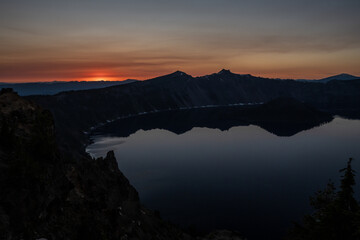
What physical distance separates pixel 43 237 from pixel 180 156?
4468 inches

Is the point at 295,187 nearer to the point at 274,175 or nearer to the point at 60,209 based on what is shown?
the point at 274,175

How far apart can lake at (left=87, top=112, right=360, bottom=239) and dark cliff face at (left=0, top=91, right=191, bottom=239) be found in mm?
29722

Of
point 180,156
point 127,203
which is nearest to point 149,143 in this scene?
point 180,156

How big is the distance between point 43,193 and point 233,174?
86198 millimetres

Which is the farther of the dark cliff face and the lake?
the lake

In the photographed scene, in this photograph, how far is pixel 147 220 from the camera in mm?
43688

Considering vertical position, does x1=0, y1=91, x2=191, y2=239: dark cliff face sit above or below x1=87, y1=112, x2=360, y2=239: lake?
above

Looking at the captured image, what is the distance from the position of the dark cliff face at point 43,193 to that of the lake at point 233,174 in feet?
97.5

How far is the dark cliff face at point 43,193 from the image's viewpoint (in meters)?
19.9

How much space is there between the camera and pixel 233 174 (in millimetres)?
100062

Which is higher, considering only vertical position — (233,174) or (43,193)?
(43,193)

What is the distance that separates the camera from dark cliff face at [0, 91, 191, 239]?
65.3 ft

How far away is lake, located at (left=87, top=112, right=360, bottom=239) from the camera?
64438 mm

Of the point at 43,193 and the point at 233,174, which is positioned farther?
the point at 233,174
